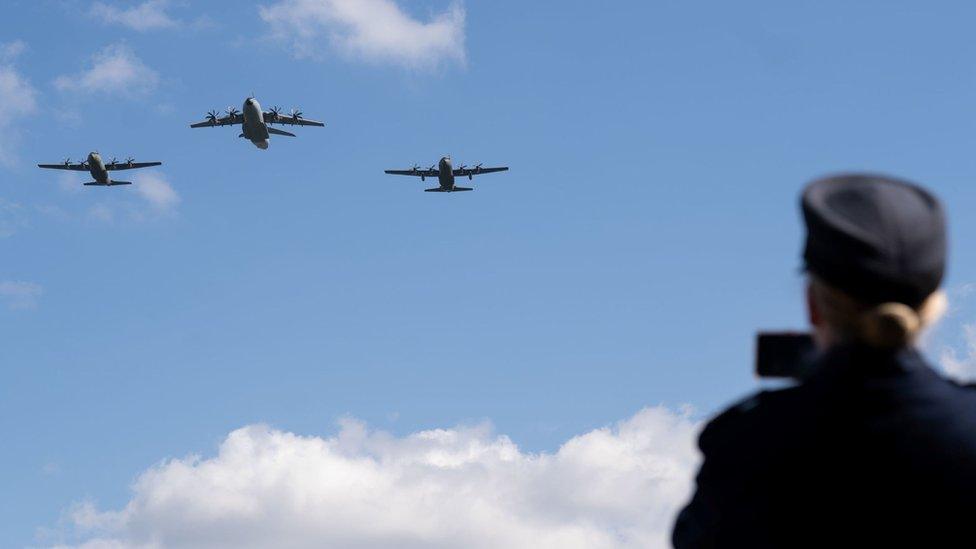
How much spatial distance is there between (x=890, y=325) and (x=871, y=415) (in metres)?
0.34

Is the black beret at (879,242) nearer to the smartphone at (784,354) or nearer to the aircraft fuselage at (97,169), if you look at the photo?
the smartphone at (784,354)

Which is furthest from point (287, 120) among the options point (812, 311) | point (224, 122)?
point (812, 311)

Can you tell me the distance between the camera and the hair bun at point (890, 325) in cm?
391

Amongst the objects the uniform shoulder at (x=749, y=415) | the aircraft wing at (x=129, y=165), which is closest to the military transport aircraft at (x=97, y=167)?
the aircraft wing at (x=129, y=165)

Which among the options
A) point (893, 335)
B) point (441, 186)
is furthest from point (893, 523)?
point (441, 186)

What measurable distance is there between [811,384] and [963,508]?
0.68m

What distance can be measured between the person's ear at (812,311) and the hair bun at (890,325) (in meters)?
0.23

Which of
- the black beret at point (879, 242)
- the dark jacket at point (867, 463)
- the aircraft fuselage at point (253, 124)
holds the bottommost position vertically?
the dark jacket at point (867, 463)

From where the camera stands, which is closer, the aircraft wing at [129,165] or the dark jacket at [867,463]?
the dark jacket at [867,463]

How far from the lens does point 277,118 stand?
11500 centimetres

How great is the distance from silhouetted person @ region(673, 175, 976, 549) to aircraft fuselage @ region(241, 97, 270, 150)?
4271 inches

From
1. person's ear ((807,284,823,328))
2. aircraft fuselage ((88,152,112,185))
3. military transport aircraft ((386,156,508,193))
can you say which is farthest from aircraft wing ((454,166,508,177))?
person's ear ((807,284,823,328))

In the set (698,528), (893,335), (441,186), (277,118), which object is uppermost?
(277,118)

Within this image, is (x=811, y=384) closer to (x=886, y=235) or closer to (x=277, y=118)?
(x=886, y=235)
